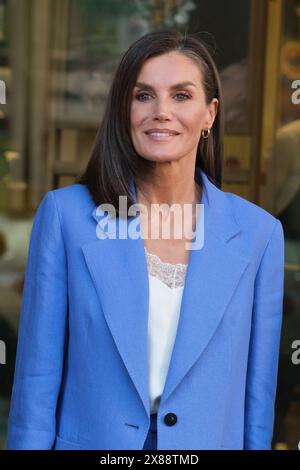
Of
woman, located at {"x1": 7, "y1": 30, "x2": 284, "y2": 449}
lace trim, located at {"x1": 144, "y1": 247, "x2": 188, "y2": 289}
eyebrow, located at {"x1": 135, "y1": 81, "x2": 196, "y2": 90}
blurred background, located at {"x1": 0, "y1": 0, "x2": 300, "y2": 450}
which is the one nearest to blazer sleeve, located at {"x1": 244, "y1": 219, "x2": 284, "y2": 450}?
woman, located at {"x1": 7, "y1": 30, "x2": 284, "y2": 449}

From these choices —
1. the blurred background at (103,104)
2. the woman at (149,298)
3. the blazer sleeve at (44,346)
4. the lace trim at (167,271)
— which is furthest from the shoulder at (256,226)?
the blurred background at (103,104)

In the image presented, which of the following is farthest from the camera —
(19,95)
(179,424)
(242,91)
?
(19,95)

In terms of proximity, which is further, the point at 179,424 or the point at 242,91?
the point at 242,91

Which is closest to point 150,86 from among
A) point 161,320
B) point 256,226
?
point 256,226

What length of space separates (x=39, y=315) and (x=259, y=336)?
1.75ft

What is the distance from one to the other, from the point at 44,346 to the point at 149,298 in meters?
0.26

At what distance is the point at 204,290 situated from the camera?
222 cm

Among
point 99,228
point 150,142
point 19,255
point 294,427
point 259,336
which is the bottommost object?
→ point 294,427

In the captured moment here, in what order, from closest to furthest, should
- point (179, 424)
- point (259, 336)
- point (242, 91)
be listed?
point (179, 424) < point (259, 336) < point (242, 91)

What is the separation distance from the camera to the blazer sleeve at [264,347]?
7.63 feet

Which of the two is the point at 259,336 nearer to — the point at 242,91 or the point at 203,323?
the point at 203,323

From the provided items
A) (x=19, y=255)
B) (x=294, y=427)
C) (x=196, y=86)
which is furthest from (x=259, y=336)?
(x=19, y=255)

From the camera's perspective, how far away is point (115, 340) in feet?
7.04

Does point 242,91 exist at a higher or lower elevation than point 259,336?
higher
